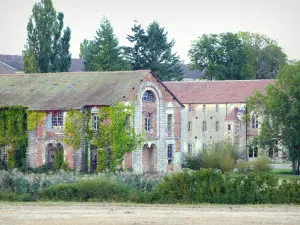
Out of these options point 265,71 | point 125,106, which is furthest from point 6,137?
point 265,71

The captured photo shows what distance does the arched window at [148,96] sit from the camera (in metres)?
78.1

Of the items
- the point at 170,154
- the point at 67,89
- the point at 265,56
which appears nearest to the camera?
the point at 67,89

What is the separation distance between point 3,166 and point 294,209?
122 feet

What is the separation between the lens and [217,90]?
97750 mm

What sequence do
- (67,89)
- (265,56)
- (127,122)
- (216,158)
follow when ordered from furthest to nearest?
(265,56)
(67,89)
(216,158)
(127,122)

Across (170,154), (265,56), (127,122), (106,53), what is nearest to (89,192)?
(127,122)

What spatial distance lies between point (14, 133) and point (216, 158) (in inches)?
549

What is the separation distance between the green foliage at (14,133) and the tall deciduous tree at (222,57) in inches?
1684

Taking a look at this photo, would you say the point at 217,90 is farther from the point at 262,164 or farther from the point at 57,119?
the point at 57,119

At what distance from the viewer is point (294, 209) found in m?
43.7

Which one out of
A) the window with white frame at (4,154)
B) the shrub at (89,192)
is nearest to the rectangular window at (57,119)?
the window with white frame at (4,154)

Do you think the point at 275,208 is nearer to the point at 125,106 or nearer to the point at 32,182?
the point at 32,182

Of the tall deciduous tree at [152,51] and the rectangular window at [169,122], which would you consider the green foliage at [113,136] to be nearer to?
the rectangular window at [169,122]

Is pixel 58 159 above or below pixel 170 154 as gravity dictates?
below
